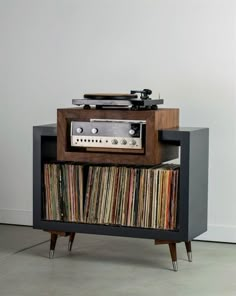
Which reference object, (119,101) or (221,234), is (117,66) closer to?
(119,101)

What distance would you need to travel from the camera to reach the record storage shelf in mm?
3773

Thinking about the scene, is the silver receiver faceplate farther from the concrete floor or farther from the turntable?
the concrete floor

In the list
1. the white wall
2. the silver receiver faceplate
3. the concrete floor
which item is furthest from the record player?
the white wall

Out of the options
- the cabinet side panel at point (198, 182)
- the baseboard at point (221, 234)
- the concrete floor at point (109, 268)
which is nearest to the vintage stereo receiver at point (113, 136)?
the cabinet side panel at point (198, 182)

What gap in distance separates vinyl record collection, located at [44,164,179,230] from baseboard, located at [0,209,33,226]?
100 centimetres

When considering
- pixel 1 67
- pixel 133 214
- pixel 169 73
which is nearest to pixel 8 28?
pixel 1 67

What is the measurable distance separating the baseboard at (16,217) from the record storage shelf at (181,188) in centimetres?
99

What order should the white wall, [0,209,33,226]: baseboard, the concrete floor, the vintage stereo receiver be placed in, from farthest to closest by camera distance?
[0,209,33,226]: baseboard → the white wall → the vintage stereo receiver → the concrete floor

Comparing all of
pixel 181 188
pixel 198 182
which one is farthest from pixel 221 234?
pixel 181 188

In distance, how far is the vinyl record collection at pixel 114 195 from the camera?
3.83m

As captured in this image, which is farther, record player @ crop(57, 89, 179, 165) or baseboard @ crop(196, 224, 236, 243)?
baseboard @ crop(196, 224, 236, 243)

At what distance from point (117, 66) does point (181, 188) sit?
1269 millimetres

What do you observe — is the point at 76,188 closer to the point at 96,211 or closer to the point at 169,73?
the point at 96,211

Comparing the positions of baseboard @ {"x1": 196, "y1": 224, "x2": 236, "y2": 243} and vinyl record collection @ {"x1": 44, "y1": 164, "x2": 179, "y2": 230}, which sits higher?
vinyl record collection @ {"x1": 44, "y1": 164, "x2": 179, "y2": 230}
